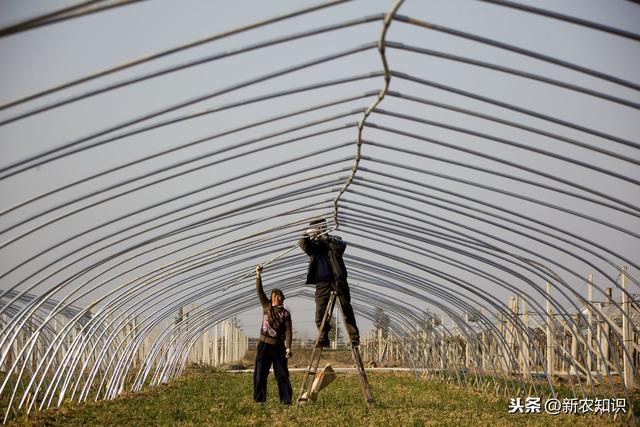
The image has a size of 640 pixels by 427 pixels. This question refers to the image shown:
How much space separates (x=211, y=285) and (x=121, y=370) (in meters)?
2.61

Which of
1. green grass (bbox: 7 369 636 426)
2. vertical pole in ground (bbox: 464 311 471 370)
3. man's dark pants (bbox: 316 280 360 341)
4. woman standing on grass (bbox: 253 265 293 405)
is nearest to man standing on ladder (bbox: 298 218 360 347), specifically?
man's dark pants (bbox: 316 280 360 341)

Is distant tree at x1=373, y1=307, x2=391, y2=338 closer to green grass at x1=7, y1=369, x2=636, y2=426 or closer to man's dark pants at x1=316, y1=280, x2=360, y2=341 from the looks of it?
green grass at x1=7, y1=369, x2=636, y2=426

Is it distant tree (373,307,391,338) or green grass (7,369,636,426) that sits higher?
distant tree (373,307,391,338)

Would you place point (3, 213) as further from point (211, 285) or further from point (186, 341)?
point (186, 341)

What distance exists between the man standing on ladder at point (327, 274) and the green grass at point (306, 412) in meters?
1.16

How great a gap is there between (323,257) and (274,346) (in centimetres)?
173

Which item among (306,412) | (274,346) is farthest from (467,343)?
(306,412)

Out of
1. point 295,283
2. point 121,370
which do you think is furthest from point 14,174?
point 295,283

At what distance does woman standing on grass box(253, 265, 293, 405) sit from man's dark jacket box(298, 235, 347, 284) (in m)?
1.05

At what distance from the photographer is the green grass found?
11949 millimetres

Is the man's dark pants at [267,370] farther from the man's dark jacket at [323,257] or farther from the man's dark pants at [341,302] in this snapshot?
the man's dark jacket at [323,257]

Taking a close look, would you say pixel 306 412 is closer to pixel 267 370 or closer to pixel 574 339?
pixel 267 370

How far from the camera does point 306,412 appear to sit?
12914 millimetres

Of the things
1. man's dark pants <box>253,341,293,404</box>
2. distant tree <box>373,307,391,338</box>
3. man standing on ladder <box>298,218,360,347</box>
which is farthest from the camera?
distant tree <box>373,307,391,338</box>
